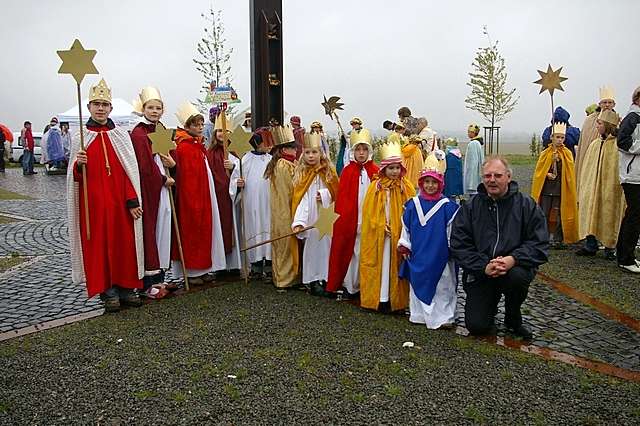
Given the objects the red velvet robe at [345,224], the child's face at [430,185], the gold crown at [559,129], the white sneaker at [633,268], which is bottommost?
the white sneaker at [633,268]

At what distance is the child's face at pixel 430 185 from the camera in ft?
17.8

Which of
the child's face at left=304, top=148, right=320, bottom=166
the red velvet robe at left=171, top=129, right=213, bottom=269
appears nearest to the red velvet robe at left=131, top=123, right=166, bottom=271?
the red velvet robe at left=171, top=129, right=213, bottom=269

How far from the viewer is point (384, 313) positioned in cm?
572

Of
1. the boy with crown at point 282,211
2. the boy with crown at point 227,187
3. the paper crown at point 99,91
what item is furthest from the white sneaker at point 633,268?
the paper crown at point 99,91

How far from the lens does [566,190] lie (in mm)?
8430

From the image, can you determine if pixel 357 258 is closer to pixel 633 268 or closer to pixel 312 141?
pixel 312 141

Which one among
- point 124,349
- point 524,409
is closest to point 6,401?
point 124,349

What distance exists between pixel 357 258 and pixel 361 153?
3.55ft

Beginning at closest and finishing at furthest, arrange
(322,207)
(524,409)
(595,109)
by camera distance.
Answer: (524,409) → (322,207) → (595,109)

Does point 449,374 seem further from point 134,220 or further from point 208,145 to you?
point 208,145

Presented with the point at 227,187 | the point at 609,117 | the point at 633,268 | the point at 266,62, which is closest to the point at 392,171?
the point at 227,187

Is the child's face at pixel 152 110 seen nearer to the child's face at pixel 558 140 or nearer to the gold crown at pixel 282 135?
the gold crown at pixel 282 135

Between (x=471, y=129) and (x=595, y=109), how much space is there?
13.8 ft

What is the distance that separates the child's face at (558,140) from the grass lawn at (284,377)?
428 centimetres
